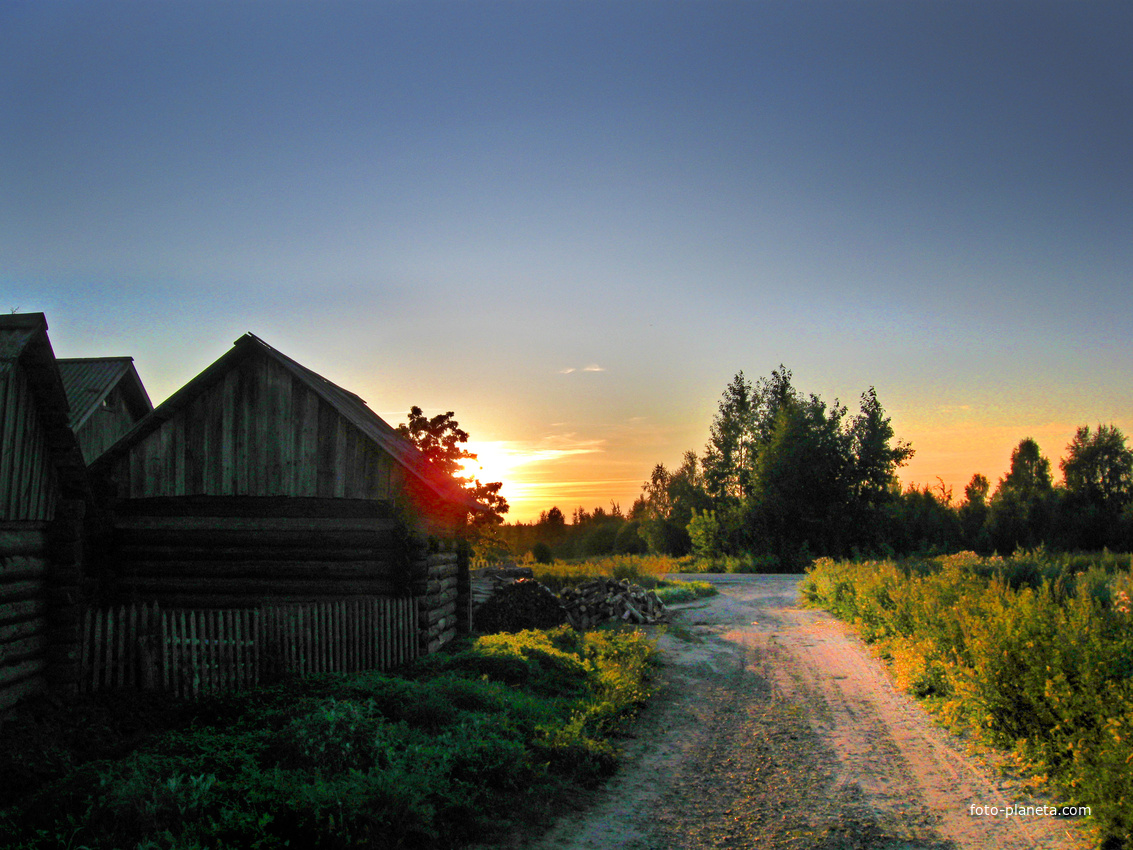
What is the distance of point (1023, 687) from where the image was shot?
27.7 feet

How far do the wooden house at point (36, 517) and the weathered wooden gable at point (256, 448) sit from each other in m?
3.70

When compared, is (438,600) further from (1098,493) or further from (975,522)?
(1098,493)

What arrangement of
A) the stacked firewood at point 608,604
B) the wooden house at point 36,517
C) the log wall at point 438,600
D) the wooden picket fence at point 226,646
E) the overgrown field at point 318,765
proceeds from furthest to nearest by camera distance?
1. the stacked firewood at point 608,604
2. the log wall at point 438,600
3. the wooden picket fence at point 226,646
4. the wooden house at point 36,517
5. the overgrown field at point 318,765

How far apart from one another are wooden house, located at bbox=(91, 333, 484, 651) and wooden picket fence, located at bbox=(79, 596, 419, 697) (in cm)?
171

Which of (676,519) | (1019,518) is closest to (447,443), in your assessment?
(676,519)

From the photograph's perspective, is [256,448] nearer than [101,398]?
Yes

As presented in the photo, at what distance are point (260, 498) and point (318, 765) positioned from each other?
879cm

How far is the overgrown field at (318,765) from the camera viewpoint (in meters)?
5.70

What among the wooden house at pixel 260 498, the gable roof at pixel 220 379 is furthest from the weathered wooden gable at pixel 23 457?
the wooden house at pixel 260 498

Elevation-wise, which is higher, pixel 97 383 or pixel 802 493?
pixel 97 383

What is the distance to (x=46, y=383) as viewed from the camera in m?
9.97

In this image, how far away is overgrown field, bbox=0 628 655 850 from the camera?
224 inches

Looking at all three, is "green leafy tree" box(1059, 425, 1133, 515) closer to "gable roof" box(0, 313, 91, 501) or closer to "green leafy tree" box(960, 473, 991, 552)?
"green leafy tree" box(960, 473, 991, 552)

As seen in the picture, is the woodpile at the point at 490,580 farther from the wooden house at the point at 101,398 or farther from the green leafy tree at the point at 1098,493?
the green leafy tree at the point at 1098,493
